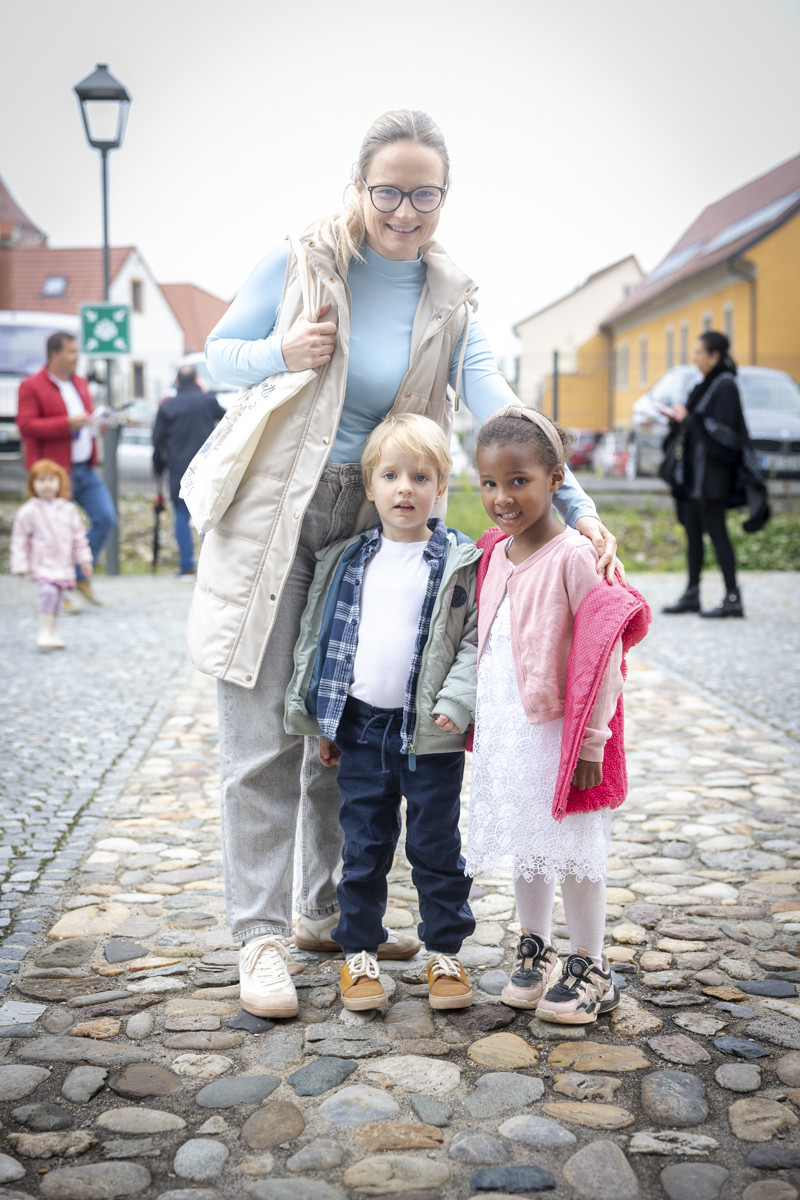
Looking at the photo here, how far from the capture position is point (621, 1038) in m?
2.63

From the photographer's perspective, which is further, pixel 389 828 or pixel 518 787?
pixel 389 828

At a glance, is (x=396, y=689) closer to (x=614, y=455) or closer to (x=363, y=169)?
(x=363, y=169)

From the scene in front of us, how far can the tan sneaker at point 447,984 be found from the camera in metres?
2.76

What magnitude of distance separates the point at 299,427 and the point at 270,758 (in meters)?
0.80

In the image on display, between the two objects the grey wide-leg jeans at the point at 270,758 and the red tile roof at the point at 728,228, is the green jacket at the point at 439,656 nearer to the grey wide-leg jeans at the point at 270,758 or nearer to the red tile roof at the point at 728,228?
the grey wide-leg jeans at the point at 270,758

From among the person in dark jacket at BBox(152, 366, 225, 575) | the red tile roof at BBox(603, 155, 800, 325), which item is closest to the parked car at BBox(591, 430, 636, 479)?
the red tile roof at BBox(603, 155, 800, 325)

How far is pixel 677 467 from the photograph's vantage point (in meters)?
9.17

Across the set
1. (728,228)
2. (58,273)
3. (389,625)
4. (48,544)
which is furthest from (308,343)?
(58,273)

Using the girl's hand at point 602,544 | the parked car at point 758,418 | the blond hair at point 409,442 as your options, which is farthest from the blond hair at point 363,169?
the parked car at point 758,418

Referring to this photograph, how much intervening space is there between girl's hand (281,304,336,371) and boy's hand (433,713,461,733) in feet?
2.79

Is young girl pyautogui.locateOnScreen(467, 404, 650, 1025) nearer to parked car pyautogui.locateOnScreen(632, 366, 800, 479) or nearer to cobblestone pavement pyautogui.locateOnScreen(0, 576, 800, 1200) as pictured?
cobblestone pavement pyautogui.locateOnScreen(0, 576, 800, 1200)

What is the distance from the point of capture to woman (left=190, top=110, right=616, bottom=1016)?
2689mm

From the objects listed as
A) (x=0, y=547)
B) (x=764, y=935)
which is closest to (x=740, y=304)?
(x=0, y=547)

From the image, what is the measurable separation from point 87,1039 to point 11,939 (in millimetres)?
681
